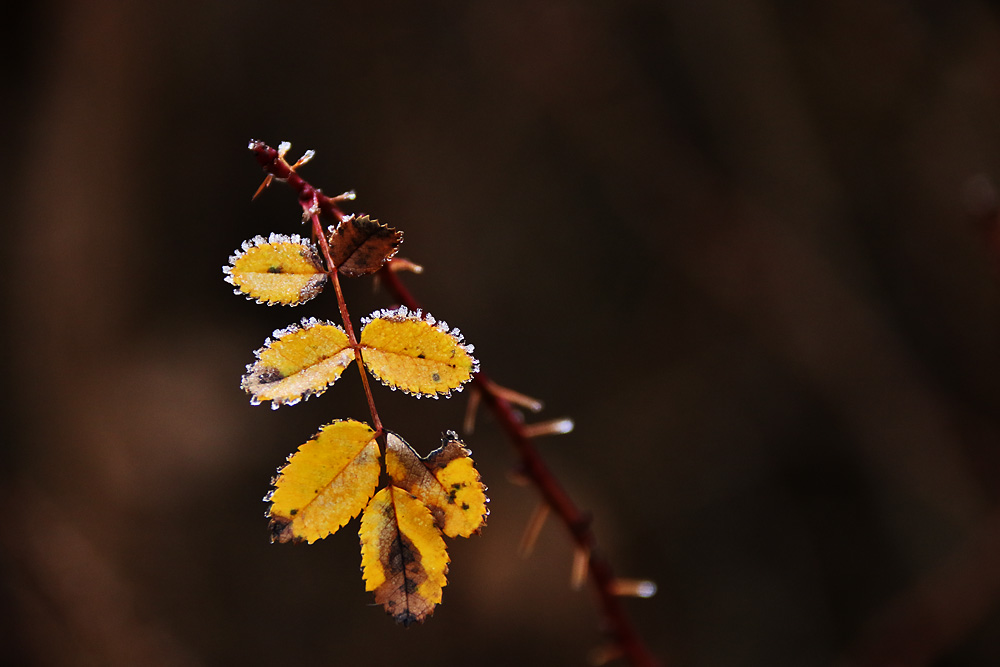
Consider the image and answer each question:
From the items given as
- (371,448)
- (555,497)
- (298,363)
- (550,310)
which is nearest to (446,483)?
(371,448)

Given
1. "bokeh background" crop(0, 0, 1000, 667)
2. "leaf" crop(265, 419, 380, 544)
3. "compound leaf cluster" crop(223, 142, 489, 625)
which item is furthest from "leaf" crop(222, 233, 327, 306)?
"bokeh background" crop(0, 0, 1000, 667)

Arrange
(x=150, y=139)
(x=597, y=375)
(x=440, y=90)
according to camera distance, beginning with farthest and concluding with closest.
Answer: (x=597, y=375)
(x=440, y=90)
(x=150, y=139)

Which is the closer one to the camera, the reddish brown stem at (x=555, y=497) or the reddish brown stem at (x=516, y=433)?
the reddish brown stem at (x=516, y=433)

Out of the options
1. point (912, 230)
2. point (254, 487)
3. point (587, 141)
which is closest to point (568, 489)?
point (254, 487)

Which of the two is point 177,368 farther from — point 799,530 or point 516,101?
point 799,530

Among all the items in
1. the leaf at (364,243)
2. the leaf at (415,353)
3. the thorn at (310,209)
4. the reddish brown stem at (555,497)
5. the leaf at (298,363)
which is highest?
the thorn at (310,209)

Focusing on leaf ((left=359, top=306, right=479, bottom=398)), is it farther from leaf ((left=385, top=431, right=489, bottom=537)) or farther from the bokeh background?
the bokeh background

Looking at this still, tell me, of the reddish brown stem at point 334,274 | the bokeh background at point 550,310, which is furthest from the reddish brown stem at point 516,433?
the bokeh background at point 550,310

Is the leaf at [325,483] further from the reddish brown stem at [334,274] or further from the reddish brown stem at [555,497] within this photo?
the reddish brown stem at [555,497]
